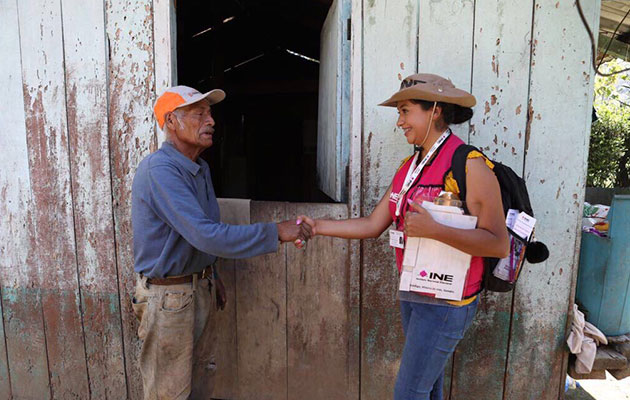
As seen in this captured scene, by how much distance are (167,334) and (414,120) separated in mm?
1498

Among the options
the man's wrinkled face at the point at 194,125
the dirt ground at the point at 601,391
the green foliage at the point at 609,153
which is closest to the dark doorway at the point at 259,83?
the man's wrinkled face at the point at 194,125

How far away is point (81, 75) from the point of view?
7.90 ft

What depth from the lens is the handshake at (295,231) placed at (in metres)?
1.87

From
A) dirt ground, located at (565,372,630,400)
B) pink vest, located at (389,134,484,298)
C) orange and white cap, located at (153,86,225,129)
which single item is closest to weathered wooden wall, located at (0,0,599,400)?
orange and white cap, located at (153,86,225,129)

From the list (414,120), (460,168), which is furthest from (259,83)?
(460,168)

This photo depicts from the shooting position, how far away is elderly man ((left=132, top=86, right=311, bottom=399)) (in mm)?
1753

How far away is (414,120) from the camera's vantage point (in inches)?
66.8

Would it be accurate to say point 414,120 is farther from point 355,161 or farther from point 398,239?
point 355,161

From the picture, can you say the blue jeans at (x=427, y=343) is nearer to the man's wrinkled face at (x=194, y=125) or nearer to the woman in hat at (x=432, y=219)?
the woman in hat at (x=432, y=219)

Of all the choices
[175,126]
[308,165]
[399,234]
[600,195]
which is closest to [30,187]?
[175,126]

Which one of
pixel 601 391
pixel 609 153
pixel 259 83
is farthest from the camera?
pixel 609 153

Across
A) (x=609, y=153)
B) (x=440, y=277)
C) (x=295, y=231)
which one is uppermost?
(x=609, y=153)

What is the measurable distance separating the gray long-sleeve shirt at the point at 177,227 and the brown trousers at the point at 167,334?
0.10 meters

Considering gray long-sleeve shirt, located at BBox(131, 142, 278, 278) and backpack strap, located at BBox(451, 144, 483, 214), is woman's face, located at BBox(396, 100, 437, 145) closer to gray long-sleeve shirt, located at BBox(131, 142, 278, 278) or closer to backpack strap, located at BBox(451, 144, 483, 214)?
backpack strap, located at BBox(451, 144, 483, 214)
